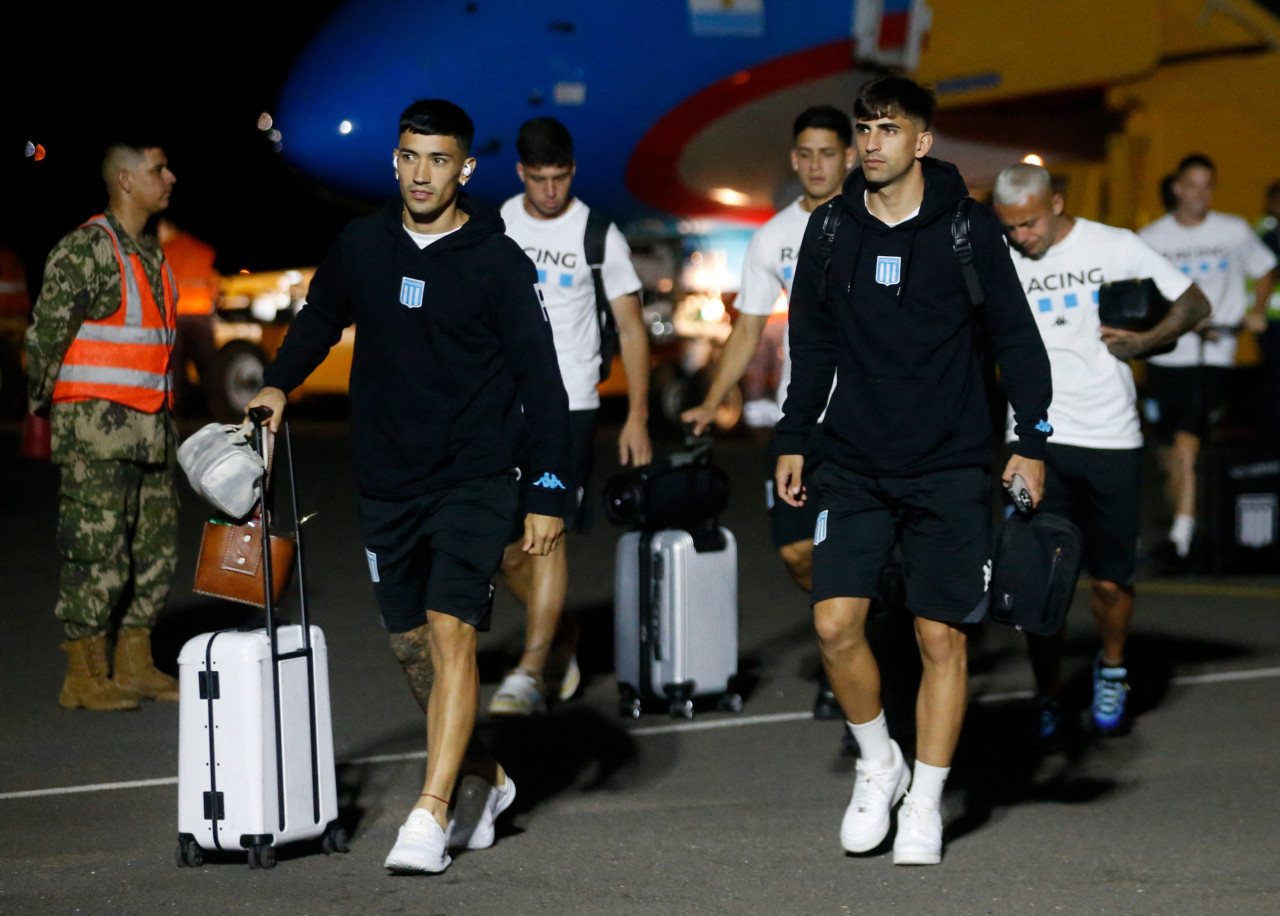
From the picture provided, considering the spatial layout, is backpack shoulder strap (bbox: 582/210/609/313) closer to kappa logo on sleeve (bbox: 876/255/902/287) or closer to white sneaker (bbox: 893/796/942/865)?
kappa logo on sleeve (bbox: 876/255/902/287)

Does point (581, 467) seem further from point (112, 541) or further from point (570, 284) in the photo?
point (112, 541)

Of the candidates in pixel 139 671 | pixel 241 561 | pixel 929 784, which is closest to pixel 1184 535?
pixel 929 784

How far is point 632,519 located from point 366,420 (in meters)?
1.92

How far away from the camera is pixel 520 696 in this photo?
6.25 m

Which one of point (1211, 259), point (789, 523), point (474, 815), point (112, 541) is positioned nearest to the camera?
point (474, 815)

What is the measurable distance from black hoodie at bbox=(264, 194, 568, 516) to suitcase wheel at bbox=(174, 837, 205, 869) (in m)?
1.02

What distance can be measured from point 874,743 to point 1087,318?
6.09ft

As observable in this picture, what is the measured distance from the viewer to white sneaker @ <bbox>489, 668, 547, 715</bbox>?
6211 mm

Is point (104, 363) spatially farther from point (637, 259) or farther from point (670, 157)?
point (637, 259)

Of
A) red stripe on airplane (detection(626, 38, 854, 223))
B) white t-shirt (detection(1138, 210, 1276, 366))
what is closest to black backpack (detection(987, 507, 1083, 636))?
white t-shirt (detection(1138, 210, 1276, 366))

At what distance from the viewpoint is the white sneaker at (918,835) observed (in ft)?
14.5

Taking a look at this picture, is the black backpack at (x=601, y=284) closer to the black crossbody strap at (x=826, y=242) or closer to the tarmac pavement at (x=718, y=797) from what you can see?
the tarmac pavement at (x=718, y=797)

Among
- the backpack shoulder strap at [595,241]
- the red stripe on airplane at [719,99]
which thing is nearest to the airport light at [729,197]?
the red stripe on airplane at [719,99]

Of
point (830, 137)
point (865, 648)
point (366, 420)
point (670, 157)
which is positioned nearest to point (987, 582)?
point (865, 648)
